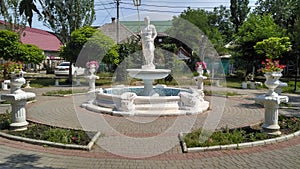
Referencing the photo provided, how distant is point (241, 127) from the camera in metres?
7.65

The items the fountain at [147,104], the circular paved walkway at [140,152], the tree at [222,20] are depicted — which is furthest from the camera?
the tree at [222,20]

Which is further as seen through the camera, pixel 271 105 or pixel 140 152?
pixel 271 105

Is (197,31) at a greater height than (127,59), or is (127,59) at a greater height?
(197,31)

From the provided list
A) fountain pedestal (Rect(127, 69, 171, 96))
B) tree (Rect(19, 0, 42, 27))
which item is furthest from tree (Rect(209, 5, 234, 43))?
tree (Rect(19, 0, 42, 27))

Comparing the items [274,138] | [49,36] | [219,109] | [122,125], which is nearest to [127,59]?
[219,109]

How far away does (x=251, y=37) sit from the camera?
27.3 m

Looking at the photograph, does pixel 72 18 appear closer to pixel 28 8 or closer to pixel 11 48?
pixel 11 48

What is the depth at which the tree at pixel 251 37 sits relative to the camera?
2702cm

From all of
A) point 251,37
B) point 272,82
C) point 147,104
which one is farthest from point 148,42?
point 251,37

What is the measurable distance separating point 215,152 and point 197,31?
1251 inches

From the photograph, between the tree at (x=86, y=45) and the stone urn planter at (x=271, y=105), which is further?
the tree at (x=86, y=45)

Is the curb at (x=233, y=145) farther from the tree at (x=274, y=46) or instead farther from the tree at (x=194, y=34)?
the tree at (x=194, y=34)

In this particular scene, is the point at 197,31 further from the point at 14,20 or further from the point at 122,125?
the point at 122,125

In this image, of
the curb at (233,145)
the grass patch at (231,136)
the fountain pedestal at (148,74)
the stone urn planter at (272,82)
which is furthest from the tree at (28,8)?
the fountain pedestal at (148,74)
